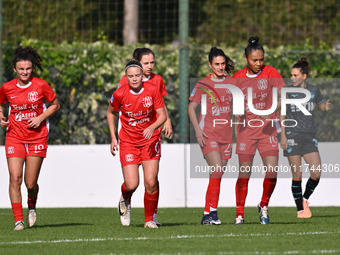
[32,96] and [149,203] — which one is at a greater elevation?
[32,96]

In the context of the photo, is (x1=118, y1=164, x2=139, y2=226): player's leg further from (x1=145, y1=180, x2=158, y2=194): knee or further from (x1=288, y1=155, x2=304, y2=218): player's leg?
(x1=288, y1=155, x2=304, y2=218): player's leg

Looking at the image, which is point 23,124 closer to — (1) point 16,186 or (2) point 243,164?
(1) point 16,186

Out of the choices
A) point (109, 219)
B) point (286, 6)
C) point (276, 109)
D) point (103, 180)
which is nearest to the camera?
point (276, 109)

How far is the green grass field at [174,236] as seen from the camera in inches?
297

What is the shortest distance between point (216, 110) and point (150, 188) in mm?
1146

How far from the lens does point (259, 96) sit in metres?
9.84

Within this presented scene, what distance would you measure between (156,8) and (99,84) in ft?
5.36

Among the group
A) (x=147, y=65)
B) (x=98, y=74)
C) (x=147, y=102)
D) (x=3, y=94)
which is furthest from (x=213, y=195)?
(x=98, y=74)

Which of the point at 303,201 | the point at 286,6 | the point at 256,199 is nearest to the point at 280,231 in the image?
the point at 303,201

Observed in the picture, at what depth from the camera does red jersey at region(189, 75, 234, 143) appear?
9.75m

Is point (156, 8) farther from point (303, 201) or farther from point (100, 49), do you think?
point (303, 201)

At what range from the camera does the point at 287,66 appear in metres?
14.6

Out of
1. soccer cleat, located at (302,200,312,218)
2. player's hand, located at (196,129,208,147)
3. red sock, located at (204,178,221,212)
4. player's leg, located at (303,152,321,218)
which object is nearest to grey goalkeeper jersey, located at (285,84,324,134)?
player's leg, located at (303,152,321,218)

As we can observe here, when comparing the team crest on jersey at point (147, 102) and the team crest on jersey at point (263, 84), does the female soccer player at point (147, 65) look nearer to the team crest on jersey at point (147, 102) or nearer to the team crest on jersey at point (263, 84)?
the team crest on jersey at point (147, 102)
